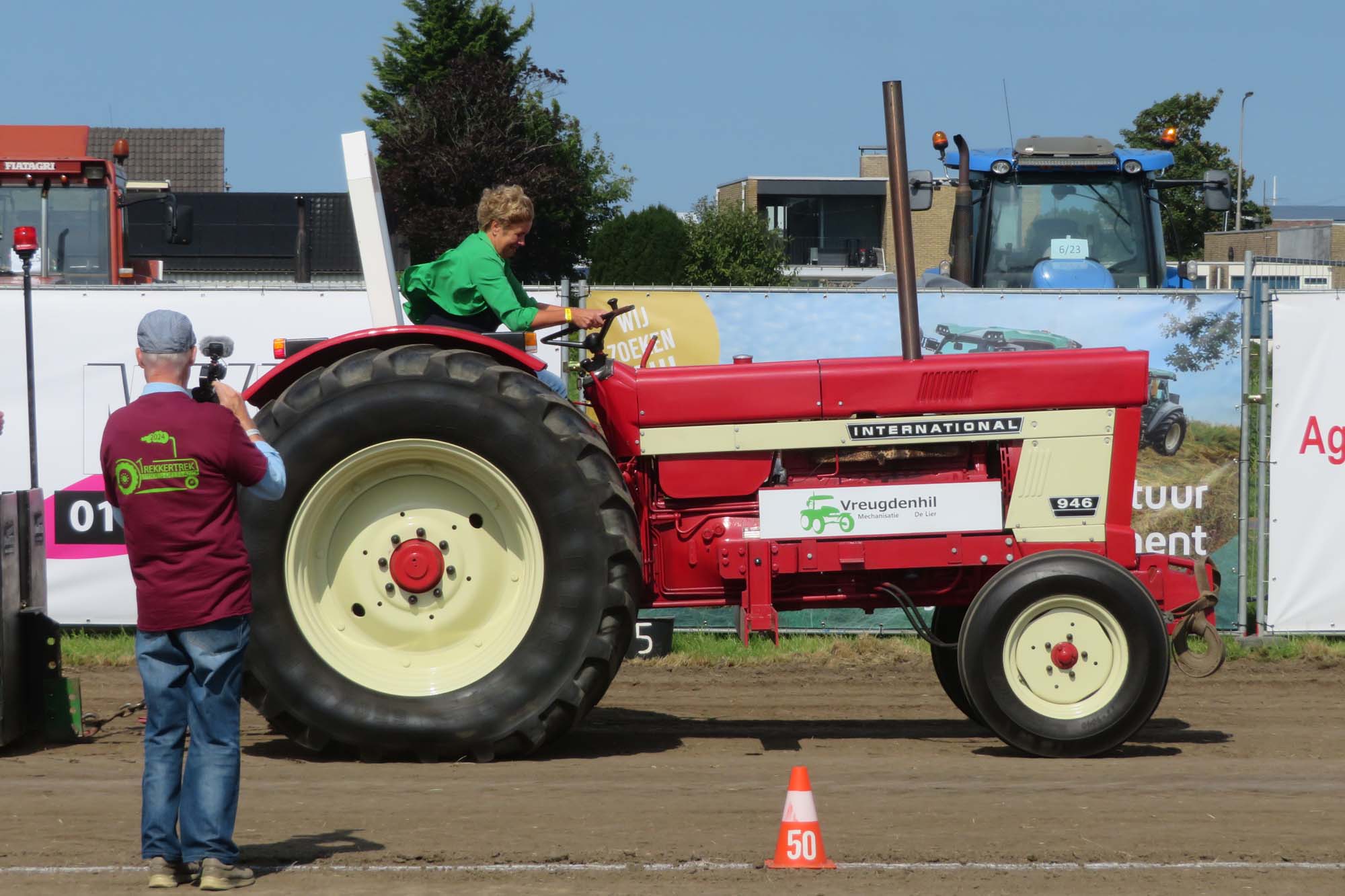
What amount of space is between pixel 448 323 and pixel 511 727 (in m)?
1.56

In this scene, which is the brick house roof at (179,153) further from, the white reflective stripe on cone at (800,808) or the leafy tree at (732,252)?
the white reflective stripe on cone at (800,808)

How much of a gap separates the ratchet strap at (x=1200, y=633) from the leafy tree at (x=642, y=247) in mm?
34179

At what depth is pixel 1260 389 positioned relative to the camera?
894 cm

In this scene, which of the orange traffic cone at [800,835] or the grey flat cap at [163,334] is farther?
the orange traffic cone at [800,835]

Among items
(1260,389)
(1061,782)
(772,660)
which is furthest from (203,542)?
(1260,389)

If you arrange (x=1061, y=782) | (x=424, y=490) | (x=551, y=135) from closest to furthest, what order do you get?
(x=1061, y=782)
(x=424, y=490)
(x=551, y=135)

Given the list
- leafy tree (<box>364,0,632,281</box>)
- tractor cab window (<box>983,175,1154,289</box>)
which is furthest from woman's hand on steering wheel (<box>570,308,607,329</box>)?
leafy tree (<box>364,0,632,281</box>)

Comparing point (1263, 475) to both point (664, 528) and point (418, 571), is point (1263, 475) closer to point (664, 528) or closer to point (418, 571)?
point (664, 528)

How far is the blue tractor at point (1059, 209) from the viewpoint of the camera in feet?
38.7

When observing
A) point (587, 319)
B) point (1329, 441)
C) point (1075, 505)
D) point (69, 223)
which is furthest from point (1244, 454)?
point (69, 223)

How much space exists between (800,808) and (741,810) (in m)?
0.65

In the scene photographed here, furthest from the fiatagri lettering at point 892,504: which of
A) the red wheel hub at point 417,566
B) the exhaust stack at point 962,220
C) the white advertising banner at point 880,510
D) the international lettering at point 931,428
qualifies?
the exhaust stack at point 962,220

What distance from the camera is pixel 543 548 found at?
572 centimetres

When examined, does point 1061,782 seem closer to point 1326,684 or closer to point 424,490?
point 424,490
